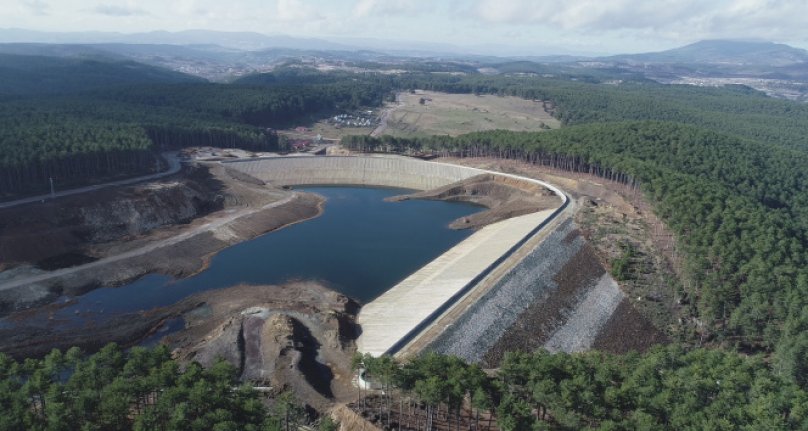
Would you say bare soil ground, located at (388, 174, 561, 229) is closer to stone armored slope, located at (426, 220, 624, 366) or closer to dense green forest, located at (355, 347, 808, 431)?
stone armored slope, located at (426, 220, 624, 366)

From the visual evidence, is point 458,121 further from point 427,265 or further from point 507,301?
point 507,301

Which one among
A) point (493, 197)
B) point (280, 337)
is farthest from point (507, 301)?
point (493, 197)

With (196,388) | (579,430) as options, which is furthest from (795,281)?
(196,388)

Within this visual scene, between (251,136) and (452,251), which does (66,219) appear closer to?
(452,251)

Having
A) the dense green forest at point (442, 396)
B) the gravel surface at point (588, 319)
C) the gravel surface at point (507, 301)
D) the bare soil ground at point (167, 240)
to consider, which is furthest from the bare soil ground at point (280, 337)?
the gravel surface at point (588, 319)

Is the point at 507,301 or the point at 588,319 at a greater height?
the point at 507,301

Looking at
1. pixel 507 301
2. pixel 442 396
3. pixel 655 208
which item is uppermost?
pixel 655 208
